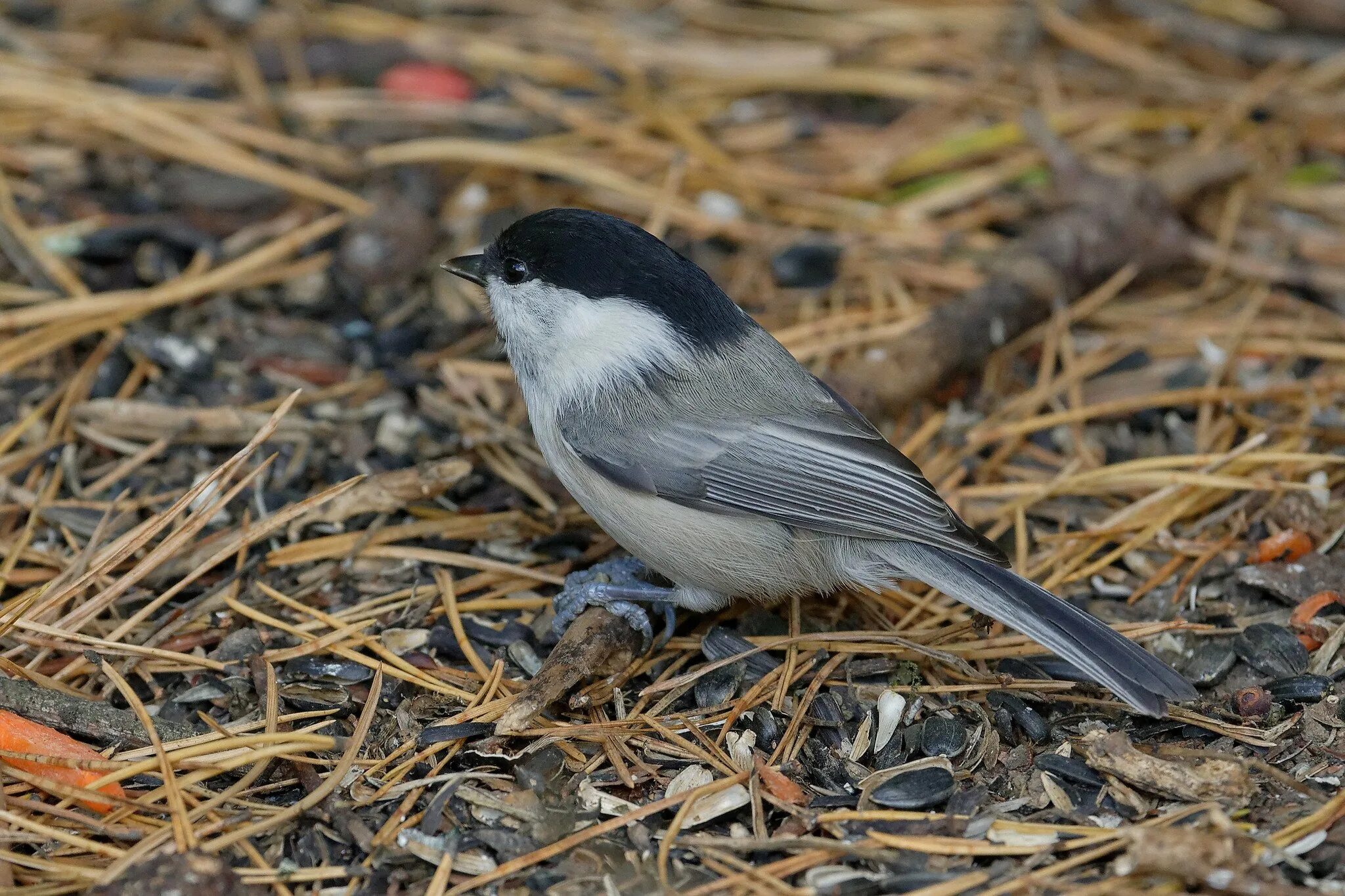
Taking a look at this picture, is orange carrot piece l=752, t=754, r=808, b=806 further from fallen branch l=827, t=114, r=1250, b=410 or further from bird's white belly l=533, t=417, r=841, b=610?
fallen branch l=827, t=114, r=1250, b=410

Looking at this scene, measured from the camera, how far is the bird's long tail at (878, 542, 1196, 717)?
196 cm

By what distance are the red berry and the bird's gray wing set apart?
1821 mm

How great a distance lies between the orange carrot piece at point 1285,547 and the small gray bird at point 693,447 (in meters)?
0.64

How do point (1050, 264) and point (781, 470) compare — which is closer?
point (781, 470)

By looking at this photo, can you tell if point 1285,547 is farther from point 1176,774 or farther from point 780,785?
point 780,785

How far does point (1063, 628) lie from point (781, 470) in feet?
1.77

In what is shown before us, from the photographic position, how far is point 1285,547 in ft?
8.06

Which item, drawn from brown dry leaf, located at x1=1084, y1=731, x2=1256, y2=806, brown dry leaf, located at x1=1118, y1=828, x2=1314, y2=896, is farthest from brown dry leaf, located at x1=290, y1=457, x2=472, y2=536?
brown dry leaf, located at x1=1118, y1=828, x2=1314, y2=896

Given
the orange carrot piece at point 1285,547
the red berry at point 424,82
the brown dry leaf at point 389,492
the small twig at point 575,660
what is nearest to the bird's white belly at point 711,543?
the small twig at point 575,660

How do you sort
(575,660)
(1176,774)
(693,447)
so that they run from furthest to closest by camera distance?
(693,447), (575,660), (1176,774)

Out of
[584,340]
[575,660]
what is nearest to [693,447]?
[584,340]

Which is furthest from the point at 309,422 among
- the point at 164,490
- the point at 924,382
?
the point at 924,382

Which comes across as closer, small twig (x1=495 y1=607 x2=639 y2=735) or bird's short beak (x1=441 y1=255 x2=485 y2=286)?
small twig (x1=495 y1=607 x2=639 y2=735)

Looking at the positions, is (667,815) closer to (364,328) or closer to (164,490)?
(164,490)
